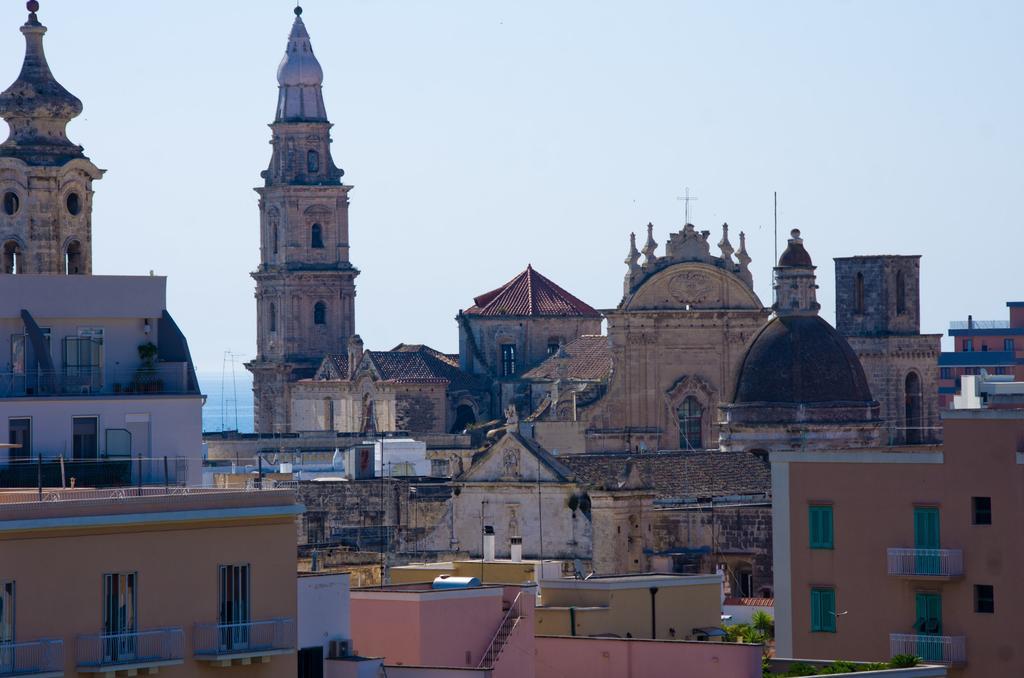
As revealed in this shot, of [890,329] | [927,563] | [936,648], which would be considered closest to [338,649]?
[936,648]

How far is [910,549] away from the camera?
157 ft

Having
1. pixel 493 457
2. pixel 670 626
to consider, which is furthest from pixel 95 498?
pixel 493 457

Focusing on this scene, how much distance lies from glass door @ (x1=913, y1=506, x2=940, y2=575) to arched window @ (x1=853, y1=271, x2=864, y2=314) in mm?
63895

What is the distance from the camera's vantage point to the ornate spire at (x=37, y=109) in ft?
174

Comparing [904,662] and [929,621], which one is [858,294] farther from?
[904,662]

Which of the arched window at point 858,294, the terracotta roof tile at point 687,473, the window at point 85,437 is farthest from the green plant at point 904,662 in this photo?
the arched window at point 858,294

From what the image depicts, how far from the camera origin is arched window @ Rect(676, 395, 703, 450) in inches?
4213

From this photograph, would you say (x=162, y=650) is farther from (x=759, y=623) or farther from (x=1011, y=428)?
(x=759, y=623)

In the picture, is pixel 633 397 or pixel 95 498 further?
pixel 633 397

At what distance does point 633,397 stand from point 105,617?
73.8 metres

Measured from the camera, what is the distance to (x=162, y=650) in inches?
1358

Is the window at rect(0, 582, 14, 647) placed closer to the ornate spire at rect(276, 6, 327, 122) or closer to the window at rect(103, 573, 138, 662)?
the window at rect(103, 573, 138, 662)

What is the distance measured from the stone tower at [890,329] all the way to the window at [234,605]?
249 feet

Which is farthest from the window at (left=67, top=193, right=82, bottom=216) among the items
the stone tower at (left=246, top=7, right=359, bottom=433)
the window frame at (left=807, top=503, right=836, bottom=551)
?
the stone tower at (left=246, top=7, right=359, bottom=433)
